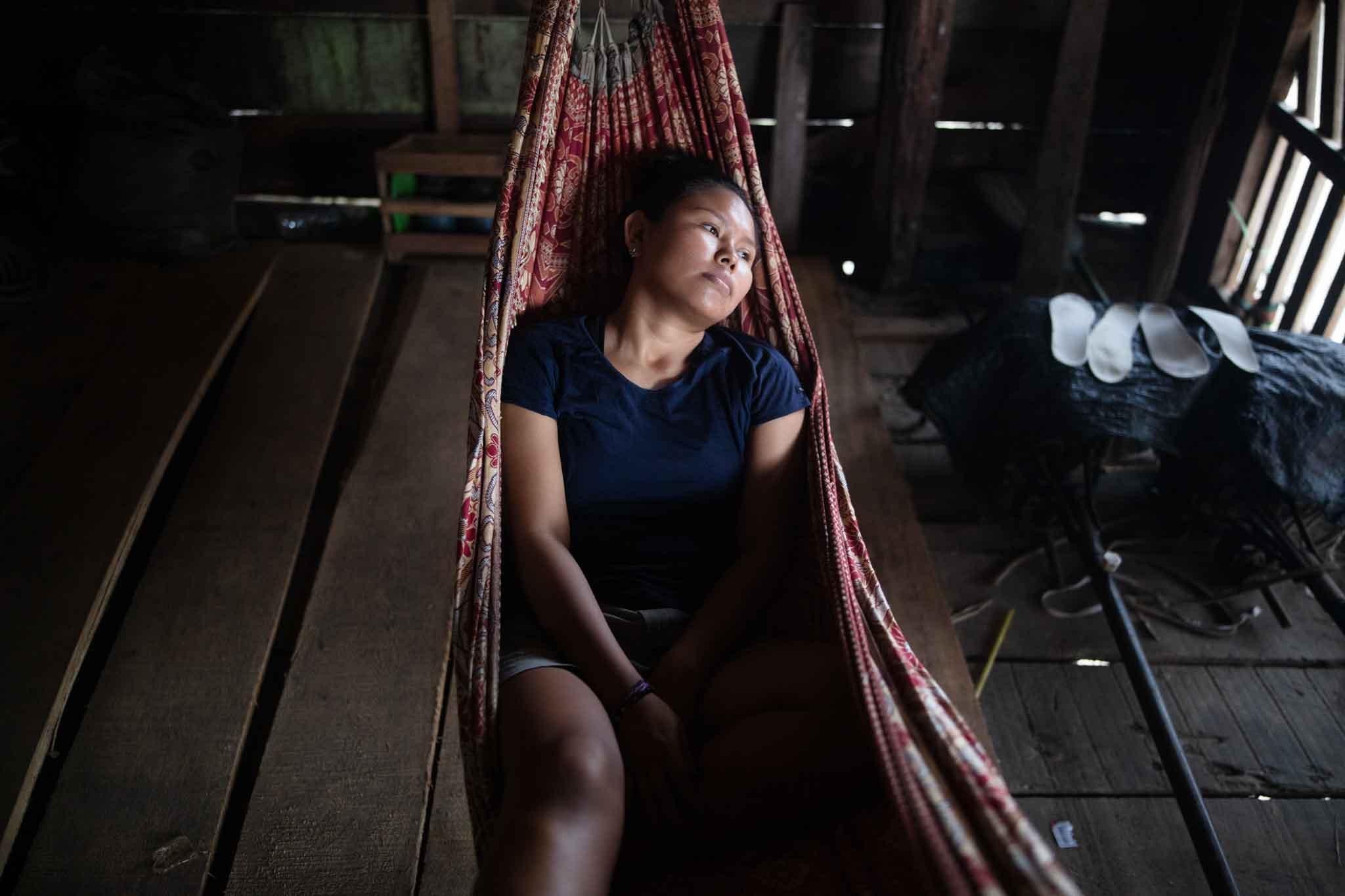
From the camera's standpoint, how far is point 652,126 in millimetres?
1701

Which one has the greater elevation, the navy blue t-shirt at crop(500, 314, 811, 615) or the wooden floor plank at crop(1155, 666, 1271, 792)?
the navy blue t-shirt at crop(500, 314, 811, 615)

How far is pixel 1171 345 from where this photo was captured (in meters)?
2.08

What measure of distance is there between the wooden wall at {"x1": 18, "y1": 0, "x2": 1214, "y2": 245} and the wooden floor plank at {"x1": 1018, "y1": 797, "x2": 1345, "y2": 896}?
2282mm

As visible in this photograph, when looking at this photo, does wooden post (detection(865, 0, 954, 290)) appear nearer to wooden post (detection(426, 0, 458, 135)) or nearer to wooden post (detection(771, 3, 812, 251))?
wooden post (detection(771, 3, 812, 251))

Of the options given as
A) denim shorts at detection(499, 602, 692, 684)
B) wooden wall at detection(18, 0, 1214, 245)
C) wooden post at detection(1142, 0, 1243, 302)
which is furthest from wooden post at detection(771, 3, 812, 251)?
denim shorts at detection(499, 602, 692, 684)

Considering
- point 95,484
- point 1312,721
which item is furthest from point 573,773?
point 1312,721

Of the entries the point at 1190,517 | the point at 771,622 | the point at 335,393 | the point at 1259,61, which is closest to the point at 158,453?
the point at 335,393

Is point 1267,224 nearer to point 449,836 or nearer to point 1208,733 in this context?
point 1208,733

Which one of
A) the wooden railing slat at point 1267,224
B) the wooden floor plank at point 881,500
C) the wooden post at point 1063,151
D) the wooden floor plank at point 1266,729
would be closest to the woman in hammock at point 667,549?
the wooden floor plank at point 881,500

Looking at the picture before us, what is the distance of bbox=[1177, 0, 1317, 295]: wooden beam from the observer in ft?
8.93

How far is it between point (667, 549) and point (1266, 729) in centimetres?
140

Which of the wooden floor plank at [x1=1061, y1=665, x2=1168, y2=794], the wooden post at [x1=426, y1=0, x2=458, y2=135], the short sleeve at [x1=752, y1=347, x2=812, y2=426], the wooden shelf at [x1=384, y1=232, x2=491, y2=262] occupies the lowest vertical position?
the wooden floor plank at [x1=1061, y1=665, x2=1168, y2=794]

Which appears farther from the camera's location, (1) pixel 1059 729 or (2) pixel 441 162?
(2) pixel 441 162

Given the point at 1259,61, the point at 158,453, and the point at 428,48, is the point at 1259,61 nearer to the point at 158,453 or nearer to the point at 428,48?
the point at 428,48
